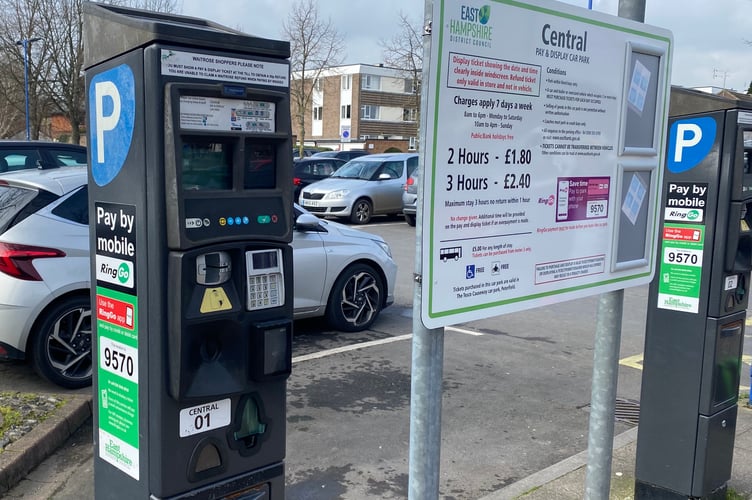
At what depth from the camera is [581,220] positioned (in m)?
2.68

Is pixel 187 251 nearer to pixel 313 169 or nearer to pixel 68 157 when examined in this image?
pixel 68 157

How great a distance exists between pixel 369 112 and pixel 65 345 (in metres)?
60.6

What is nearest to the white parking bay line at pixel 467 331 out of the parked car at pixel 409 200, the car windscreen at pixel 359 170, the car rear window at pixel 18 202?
the car rear window at pixel 18 202

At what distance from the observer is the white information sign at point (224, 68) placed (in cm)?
223

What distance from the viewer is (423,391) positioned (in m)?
2.08

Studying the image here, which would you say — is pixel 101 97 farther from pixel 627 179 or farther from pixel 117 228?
pixel 627 179

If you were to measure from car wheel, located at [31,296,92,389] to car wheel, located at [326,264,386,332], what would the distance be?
240 cm

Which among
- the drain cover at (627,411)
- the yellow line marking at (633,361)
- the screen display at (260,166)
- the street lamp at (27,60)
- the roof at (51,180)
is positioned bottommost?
the drain cover at (627,411)

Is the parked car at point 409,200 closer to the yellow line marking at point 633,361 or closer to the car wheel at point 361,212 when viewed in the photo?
the car wheel at point 361,212

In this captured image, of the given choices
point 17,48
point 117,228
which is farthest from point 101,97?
point 17,48

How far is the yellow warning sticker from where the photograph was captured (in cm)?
238

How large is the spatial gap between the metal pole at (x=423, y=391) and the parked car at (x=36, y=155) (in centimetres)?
714

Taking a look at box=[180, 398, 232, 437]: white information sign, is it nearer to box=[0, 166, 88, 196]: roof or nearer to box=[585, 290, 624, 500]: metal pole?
box=[585, 290, 624, 500]: metal pole

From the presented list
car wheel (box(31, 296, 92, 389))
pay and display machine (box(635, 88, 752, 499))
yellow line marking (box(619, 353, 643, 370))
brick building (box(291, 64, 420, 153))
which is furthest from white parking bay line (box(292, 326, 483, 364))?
brick building (box(291, 64, 420, 153))
